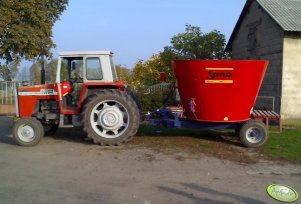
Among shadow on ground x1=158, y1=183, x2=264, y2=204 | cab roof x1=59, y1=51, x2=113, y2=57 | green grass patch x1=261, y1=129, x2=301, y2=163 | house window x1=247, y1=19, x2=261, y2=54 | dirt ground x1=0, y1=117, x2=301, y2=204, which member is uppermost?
house window x1=247, y1=19, x2=261, y2=54

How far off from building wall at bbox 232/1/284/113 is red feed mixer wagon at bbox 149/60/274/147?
5017mm

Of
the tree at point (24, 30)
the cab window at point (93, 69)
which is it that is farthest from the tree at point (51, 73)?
the cab window at point (93, 69)

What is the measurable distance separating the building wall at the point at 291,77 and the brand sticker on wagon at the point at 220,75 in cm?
742

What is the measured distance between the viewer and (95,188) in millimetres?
6176

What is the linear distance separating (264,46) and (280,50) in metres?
1.86

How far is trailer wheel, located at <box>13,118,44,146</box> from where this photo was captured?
961cm

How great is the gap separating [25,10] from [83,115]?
1275cm

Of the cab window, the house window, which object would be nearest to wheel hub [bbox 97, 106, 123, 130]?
the cab window

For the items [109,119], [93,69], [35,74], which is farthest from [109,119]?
[35,74]

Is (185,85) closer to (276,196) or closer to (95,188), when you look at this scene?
(95,188)

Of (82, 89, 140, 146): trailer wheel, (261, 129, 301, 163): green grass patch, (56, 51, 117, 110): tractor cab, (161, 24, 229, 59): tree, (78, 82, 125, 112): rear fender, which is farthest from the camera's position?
(161, 24, 229, 59): tree

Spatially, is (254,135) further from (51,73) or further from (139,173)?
(51,73)

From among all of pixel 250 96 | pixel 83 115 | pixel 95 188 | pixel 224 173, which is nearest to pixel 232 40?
pixel 250 96

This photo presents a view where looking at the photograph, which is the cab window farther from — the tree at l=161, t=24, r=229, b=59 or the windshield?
the tree at l=161, t=24, r=229, b=59
